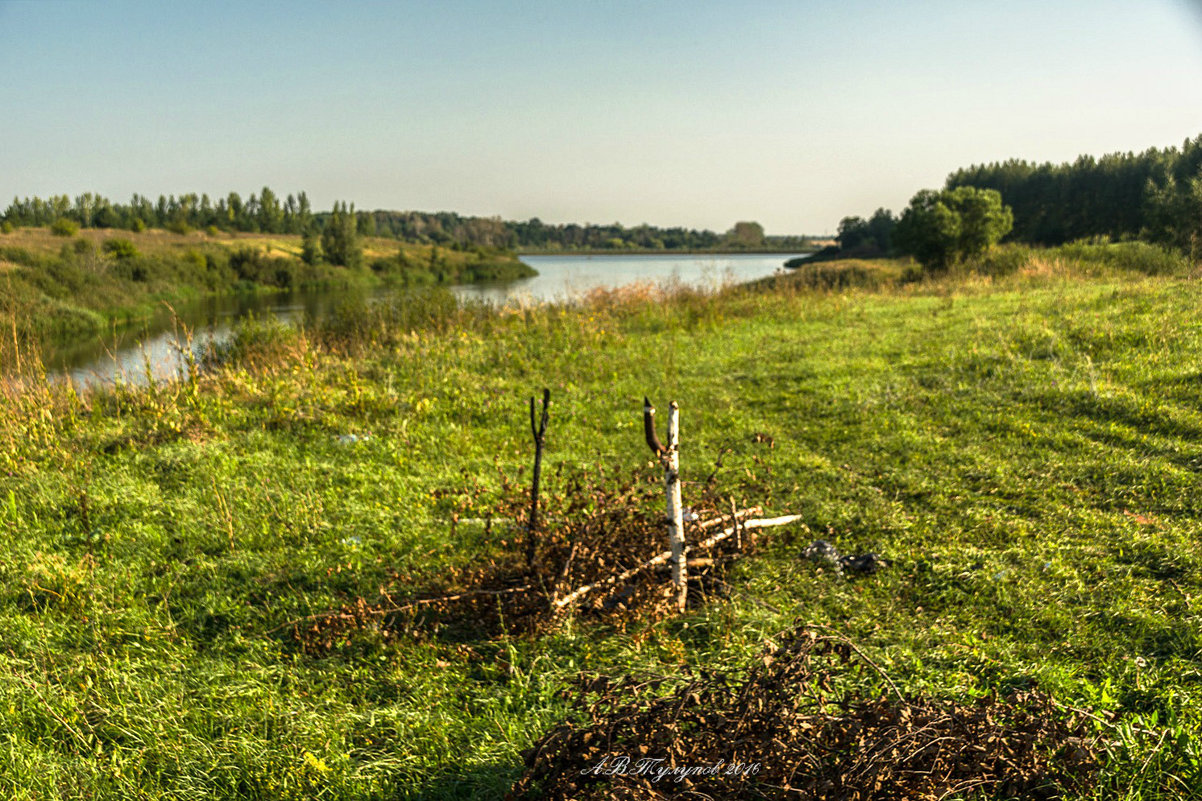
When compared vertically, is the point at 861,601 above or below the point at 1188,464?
below

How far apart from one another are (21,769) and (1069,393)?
836cm

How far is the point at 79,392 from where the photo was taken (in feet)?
27.6

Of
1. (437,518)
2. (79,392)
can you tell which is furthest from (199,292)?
(437,518)

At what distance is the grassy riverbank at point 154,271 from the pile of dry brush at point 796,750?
893 cm

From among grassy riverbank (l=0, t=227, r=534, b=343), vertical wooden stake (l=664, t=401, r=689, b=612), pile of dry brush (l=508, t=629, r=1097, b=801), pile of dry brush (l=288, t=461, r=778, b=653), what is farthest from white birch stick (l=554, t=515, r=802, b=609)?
grassy riverbank (l=0, t=227, r=534, b=343)

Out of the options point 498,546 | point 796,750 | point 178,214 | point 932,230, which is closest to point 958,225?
point 932,230

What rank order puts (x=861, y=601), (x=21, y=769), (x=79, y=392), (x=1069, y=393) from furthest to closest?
1. (x=79, y=392)
2. (x=1069, y=393)
3. (x=861, y=601)
4. (x=21, y=769)

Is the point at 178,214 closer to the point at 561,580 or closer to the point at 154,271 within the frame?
the point at 154,271

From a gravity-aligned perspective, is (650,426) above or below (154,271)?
below

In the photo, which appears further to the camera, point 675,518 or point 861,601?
point 861,601

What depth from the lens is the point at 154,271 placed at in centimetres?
4062

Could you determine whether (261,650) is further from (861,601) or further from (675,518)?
(861,601)

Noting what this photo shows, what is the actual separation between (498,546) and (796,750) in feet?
8.83

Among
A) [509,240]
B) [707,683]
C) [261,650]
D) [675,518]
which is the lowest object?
[261,650]
